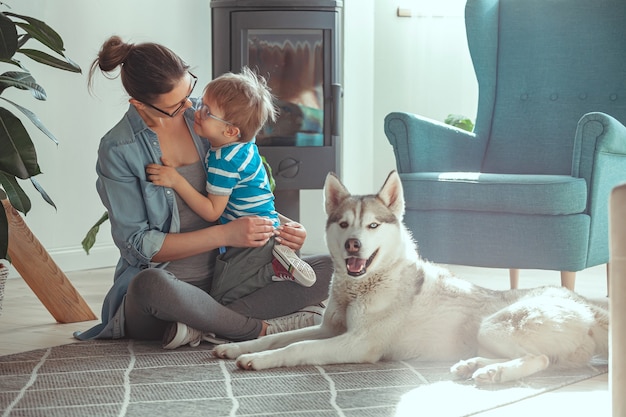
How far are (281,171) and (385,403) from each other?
8.09 ft

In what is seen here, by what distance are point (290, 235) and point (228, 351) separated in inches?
17.1

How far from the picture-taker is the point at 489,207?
3201 mm

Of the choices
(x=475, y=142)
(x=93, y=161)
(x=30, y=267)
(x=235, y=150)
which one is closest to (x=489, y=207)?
(x=475, y=142)

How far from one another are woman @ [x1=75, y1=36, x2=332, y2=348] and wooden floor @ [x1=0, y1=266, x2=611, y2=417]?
287 millimetres

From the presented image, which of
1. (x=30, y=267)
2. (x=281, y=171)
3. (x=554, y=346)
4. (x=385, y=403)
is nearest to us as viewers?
(x=385, y=403)

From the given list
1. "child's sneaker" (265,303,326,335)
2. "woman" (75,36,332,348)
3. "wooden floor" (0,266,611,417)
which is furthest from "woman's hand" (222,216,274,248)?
"wooden floor" (0,266,611,417)

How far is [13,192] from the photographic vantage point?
2.73 meters

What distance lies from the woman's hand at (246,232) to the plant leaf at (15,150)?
60 cm

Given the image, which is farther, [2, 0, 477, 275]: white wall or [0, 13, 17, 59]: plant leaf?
[2, 0, 477, 275]: white wall

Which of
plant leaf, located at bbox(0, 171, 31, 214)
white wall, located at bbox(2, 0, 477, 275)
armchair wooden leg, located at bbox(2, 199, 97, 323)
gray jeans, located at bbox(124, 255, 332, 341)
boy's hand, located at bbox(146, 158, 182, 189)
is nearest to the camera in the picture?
gray jeans, located at bbox(124, 255, 332, 341)

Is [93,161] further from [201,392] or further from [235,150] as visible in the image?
[201,392]

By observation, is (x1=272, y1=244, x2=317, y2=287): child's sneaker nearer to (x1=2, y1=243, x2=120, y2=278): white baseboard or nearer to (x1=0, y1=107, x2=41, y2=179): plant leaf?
(x1=0, y1=107, x2=41, y2=179): plant leaf

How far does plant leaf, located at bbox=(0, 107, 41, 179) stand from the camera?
2580 millimetres

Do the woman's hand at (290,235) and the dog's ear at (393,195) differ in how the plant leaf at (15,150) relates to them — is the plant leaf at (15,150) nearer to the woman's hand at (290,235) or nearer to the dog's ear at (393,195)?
the woman's hand at (290,235)
